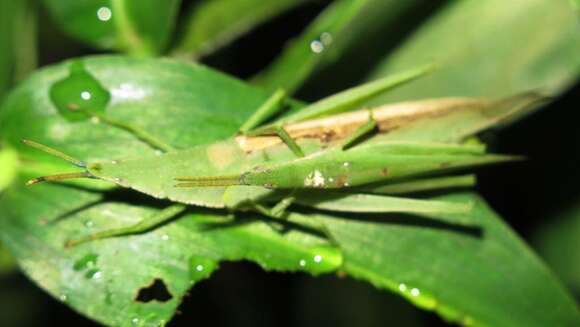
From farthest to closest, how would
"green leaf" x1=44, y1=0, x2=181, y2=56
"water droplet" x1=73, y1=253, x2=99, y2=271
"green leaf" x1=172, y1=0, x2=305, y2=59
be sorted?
"green leaf" x1=172, y1=0, x2=305, y2=59 < "green leaf" x1=44, y1=0, x2=181, y2=56 < "water droplet" x1=73, y1=253, x2=99, y2=271

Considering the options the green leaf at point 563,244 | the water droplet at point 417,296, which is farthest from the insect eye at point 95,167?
the green leaf at point 563,244

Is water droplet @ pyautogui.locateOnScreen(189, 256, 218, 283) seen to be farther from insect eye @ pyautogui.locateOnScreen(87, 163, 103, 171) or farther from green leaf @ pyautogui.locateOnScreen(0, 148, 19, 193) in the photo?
green leaf @ pyautogui.locateOnScreen(0, 148, 19, 193)

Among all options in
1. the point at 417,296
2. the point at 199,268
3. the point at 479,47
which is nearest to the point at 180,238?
the point at 199,268

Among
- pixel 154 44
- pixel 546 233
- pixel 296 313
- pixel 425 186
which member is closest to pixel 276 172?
pixel 425 186

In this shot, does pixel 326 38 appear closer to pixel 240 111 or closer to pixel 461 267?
pixel 240 111

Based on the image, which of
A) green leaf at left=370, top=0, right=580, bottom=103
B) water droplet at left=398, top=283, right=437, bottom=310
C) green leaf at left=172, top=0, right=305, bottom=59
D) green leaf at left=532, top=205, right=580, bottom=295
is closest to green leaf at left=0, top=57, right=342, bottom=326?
water droplet at left=398, top=283, right=437, bottom=310
